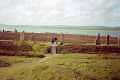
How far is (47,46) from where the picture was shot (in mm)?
4246

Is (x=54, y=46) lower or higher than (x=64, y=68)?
higher

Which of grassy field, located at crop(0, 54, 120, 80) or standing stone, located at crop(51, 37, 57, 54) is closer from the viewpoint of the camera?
grassy field, located at crop(0, 54, 120, 80)

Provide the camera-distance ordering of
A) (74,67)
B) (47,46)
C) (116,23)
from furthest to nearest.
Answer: (47,46)
(116,23)
(74,67)

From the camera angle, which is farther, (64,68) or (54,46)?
(54,46)

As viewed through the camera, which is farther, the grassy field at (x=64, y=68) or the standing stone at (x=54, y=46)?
the standing stone at (x=54, y=46)

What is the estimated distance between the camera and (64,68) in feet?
11.8

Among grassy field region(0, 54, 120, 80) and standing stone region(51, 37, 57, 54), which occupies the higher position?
standing stone region(51, 37, 57, 54)

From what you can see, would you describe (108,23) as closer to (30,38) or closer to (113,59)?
(113,59)

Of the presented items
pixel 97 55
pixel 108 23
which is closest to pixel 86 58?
pixel 97 55

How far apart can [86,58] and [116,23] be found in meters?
0.70

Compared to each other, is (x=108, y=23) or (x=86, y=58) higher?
(x=108, y=23)

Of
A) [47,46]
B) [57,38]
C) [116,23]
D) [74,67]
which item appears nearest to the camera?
[74,67]

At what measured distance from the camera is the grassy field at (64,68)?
3.46 metres

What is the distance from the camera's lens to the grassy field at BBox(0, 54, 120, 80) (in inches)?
136
